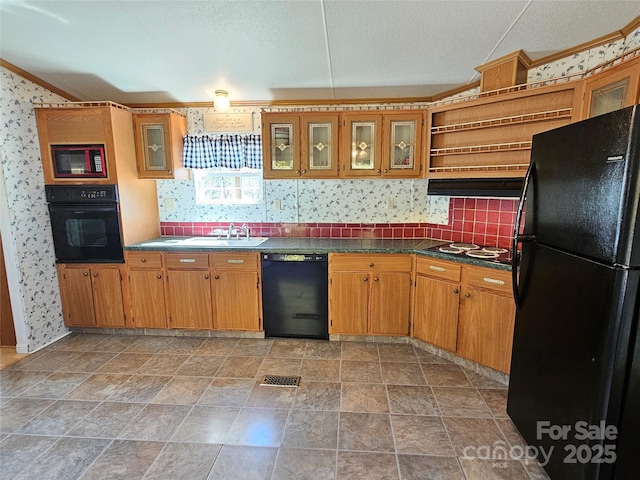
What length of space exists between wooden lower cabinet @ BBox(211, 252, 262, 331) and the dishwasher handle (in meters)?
0.11

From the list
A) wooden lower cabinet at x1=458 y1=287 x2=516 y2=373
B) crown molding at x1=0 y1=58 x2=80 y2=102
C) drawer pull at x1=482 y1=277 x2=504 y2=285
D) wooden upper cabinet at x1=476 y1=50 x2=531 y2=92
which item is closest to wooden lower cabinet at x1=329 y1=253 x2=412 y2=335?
wooden lower cabinet at x1=458 y1=287 x2=516 y2=373

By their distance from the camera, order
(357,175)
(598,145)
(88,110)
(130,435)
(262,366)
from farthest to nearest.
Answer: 1. (357,175)
2. (88,110)
3. (262,366)
4. (130,435)
5. (598,145)

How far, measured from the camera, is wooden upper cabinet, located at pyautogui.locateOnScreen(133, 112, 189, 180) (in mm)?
3160

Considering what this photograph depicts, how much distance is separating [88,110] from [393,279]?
3.12 meters

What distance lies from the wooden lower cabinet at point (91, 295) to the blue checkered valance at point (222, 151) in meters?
1.31

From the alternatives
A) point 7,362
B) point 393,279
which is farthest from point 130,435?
point 393,279

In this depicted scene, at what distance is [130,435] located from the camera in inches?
75.0

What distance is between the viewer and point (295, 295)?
3.01 metres

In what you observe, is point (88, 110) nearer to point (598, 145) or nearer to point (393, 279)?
point (393, 279)

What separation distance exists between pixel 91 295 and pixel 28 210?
918 mm

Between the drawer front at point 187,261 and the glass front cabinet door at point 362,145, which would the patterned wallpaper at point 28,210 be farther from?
the glass front cabinet door at point 362,145

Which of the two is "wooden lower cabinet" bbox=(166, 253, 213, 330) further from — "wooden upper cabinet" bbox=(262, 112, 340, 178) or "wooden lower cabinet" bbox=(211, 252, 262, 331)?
"wooden upper cabinet" bbox=(262, 112, 340, 178)

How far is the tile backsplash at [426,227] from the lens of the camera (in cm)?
281

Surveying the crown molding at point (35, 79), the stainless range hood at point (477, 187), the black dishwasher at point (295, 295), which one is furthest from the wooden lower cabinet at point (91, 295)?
the stainless range hood at point (477, 187)
